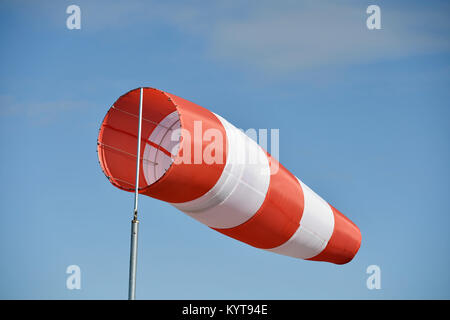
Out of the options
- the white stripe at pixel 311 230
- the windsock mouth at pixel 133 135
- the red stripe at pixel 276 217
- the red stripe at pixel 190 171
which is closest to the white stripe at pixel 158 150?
the windsock mouth at pixel 133 135

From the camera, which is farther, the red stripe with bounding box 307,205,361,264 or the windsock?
the red stripe with bounding box 307,205,361,264

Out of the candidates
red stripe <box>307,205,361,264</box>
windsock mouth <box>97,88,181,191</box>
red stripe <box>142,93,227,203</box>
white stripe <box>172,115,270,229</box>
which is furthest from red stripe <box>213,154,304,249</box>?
windsock mouth <box>97,88,181,191</box>

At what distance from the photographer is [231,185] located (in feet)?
51.4

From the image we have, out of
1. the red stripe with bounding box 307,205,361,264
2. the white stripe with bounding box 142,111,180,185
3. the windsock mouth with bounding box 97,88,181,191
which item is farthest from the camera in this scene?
the red stripe with bounding box 307,205,361,264

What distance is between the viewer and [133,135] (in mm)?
16250

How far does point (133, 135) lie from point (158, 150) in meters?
0.90

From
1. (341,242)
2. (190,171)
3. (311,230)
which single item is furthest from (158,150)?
(341,242)

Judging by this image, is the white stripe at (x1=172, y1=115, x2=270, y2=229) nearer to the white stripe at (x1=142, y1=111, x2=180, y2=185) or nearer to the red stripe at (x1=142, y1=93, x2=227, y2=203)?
the red stripe at (x1=142, y1=93, x2=227, y2=203)

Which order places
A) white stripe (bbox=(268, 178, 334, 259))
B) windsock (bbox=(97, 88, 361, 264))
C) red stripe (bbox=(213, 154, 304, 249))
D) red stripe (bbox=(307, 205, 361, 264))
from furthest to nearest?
1. red stripe (bbox=(307, 205, 361, 264))
2. white stripe (bbox=(268, 178, 334, 259))
3. red stripe (bbox=(213, 154, 304, 249))
4. windsock (bbox=(97, 88, 361, 264))

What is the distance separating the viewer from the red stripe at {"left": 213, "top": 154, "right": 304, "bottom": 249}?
16.8 metres

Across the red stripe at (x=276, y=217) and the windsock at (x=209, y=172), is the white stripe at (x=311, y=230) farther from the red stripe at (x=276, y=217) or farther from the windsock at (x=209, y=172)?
the red stripe at (x=276, y=217)

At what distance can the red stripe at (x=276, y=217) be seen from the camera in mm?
16844

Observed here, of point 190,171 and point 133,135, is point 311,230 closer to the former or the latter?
point 190,171
